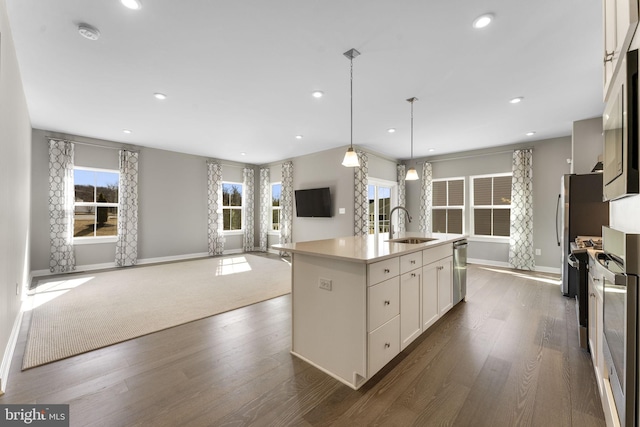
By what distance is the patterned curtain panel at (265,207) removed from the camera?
792cm

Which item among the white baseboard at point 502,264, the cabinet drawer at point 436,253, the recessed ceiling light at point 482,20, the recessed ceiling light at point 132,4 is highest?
the recessed ceiling light at point 132,4

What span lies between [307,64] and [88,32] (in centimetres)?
184

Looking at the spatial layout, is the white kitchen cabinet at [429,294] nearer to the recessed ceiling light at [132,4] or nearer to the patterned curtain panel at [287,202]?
the recessed ceiling light at [132,4]

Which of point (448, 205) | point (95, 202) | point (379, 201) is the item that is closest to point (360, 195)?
point (379, 201)

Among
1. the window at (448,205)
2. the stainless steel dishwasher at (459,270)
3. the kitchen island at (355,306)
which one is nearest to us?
the kitchen island at (355,306)

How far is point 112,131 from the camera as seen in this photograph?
190 inches

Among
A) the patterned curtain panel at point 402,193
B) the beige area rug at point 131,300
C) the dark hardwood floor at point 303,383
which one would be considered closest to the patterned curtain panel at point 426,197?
the patterned curtain panel at point 402,193

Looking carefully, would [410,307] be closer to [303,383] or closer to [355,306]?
[355,306]

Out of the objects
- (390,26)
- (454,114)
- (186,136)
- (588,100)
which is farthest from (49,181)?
(588,100)

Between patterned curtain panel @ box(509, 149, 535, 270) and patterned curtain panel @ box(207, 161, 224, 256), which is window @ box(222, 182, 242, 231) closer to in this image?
patterned curtain panel @ box(207, 161, 224, 256)

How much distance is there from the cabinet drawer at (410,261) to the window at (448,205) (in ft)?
15.1

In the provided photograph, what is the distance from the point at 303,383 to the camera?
1.86 meters

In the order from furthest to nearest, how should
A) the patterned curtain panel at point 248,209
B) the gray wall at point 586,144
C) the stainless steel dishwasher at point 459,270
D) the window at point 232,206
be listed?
1. the patterned curtain panel at point 248,209
2. the window at point 232,206
3. the gray wall at point 586,144
4. the stainless steel dishwasher at point 459,270

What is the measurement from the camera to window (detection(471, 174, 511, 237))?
572cm
